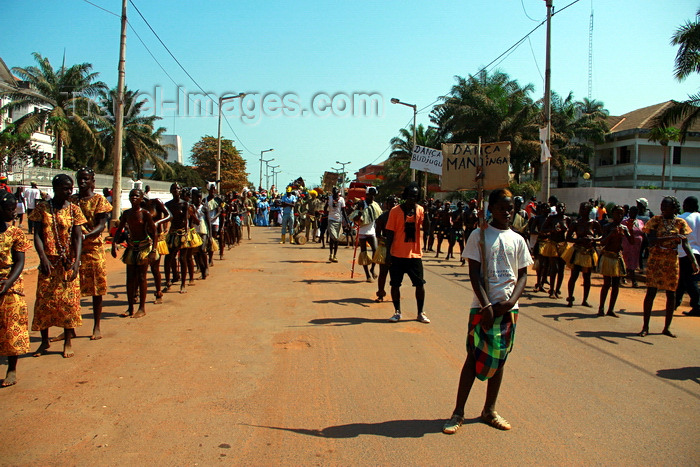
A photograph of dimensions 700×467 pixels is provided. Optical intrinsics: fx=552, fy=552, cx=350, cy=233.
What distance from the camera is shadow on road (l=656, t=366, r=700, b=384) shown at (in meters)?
5.83

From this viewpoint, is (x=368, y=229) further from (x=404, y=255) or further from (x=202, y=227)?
(x=404, y=255)

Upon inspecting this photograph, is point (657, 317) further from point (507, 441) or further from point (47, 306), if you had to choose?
point (47, 306)

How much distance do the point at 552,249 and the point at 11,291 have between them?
916cm

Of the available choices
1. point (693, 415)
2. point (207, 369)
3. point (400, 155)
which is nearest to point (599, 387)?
point (693, 415)

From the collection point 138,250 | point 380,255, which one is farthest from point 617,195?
point 138,250

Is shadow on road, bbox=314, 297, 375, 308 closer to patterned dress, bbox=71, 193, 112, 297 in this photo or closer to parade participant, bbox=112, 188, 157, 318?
parade participant, bbox=112, 188, 157, 318

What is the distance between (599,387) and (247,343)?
391cm

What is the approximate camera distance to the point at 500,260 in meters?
4.30

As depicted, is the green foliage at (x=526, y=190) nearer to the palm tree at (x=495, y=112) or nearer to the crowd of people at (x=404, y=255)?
the palm tree at (x=495, y=112)

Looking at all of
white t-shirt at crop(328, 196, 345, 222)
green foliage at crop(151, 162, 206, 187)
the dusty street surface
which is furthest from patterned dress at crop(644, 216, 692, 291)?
green foliage at crop(151, 162, 206, 187)

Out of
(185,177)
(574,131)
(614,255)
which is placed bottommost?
(614,255)

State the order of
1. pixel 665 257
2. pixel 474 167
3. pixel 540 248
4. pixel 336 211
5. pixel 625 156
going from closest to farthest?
pixel 474 167 < pixel 665 257 < pixel 540 248 < pixel 336 211 < pixel 625 156

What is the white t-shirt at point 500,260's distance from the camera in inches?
169

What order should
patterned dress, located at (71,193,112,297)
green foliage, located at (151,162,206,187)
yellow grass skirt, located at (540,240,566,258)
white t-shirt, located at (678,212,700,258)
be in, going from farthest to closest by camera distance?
1. green foliage, located at (151,162,206,187)
2. yellow grass skirt, located at (540,240,566,258)
3. white t-shirt, located at (678,212,700,258)
4. patterned dress, located at (71,193,112,297)
